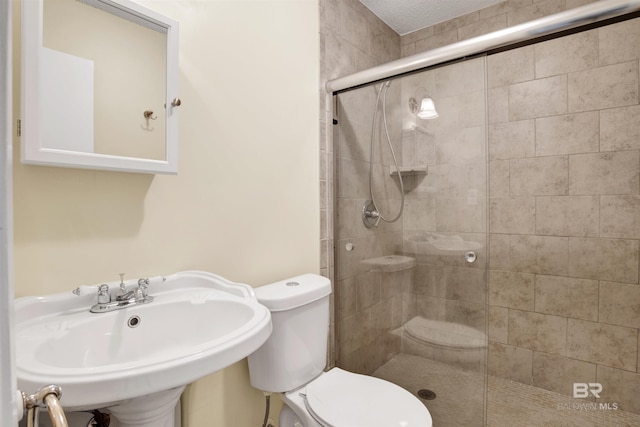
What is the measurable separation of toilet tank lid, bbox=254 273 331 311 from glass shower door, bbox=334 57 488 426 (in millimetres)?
452

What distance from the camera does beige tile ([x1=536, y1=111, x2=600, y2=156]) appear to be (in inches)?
75.7

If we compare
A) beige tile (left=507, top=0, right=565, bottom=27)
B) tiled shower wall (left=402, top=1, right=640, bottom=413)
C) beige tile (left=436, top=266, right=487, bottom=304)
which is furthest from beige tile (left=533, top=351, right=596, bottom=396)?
beige tile (left=507, top=0, right=565, bottom=27)

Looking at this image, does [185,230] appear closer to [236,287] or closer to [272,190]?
[236,287]

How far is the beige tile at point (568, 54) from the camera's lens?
1922 millimetres

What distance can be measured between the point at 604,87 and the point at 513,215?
2.82 feet

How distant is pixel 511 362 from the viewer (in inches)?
85.0

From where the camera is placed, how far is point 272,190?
1.53 metres

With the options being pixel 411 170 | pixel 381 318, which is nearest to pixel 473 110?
pixel 411 170

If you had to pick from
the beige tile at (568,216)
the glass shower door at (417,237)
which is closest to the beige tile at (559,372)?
the beige tile at (568,216)

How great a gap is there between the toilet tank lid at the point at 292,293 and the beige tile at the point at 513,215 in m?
1.39

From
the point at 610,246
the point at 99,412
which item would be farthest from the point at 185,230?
the point at 610,246

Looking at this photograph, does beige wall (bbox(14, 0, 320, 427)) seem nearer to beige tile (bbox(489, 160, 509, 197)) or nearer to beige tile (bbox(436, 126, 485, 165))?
beige tile (bbox(436, 126, 485, 165))

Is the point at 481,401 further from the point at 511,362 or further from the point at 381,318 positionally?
the point at 511,362

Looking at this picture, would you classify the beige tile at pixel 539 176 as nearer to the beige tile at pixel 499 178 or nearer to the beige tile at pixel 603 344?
the beige tile at pixel 499 178
